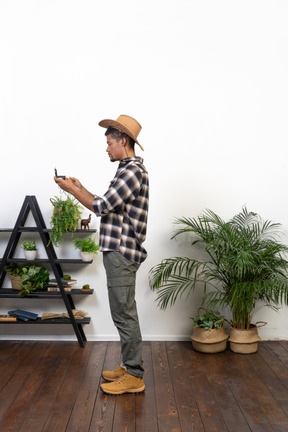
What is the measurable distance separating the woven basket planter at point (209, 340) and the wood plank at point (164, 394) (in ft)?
0.87

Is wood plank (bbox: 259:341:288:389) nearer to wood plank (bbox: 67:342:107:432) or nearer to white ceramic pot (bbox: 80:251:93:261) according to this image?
wood plank (bbox: 67:342:107:432)

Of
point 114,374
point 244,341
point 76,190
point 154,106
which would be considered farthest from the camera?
point 154,106

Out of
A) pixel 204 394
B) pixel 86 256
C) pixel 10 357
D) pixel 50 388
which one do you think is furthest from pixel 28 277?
pixel 204 394

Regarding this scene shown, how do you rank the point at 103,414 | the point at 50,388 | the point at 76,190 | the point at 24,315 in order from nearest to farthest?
the point at 103,414
the point at 76,190
the point at 50,388
the point at 24,315

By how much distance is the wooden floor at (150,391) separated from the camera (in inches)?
107

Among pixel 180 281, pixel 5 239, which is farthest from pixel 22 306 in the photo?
pixel 180 281

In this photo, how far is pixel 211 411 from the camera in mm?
2863

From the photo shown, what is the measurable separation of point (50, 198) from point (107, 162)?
544mm

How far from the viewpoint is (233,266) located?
3.66 meters

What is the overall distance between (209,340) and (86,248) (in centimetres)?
117

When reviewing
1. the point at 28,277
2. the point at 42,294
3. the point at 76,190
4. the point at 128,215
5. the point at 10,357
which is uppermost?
the point at 76,190

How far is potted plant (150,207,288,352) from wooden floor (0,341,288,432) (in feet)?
1.28

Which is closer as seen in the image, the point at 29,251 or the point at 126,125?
the point at 126,125

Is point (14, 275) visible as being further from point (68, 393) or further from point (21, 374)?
point (68, 393)
